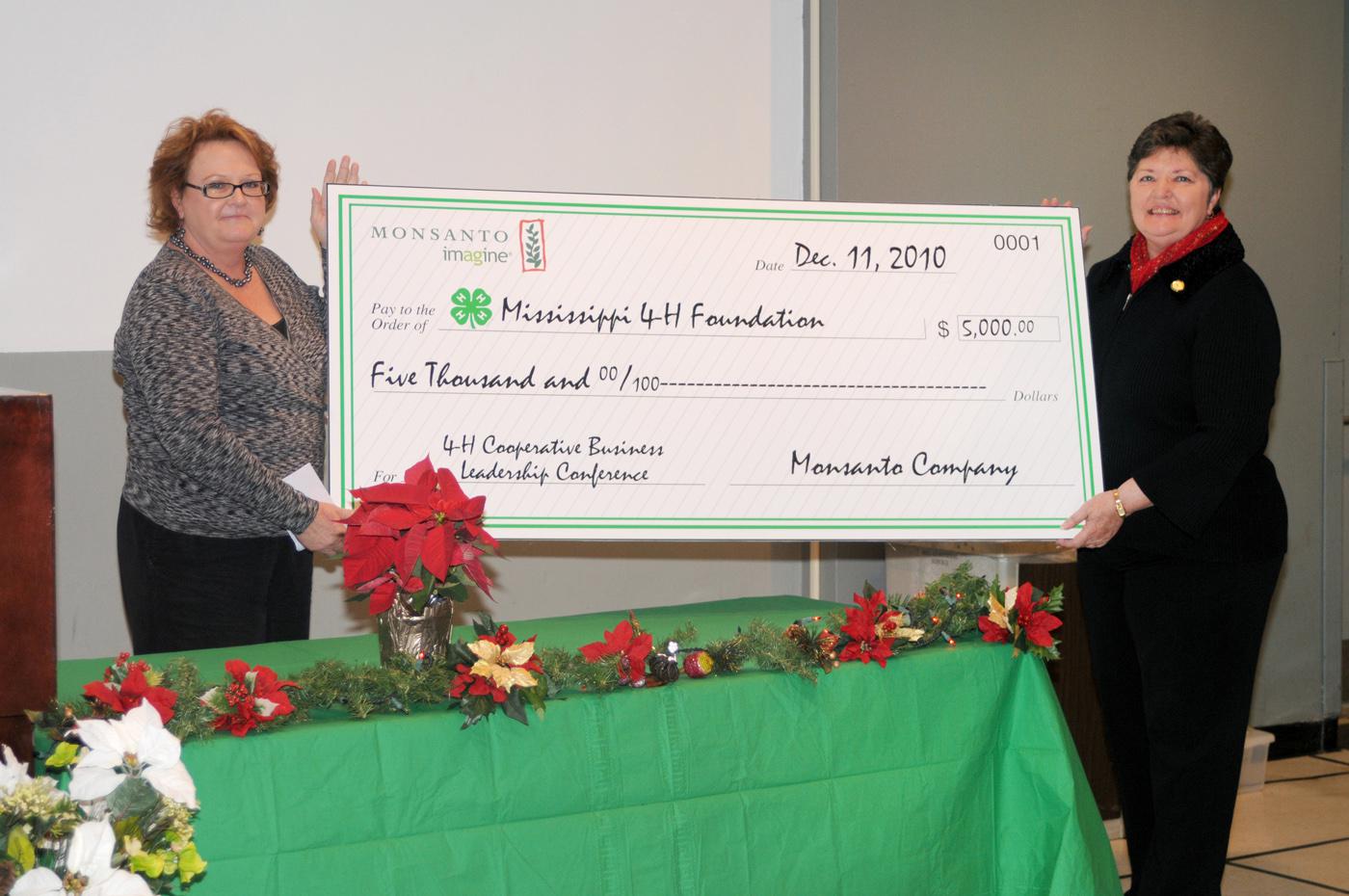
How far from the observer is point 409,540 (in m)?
1.84

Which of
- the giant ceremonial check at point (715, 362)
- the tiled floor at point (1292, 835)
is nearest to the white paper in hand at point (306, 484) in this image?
the giant ceremonial check at point (715, 362)

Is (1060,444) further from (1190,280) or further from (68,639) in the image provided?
(68,639)

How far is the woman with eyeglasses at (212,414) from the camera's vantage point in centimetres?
231

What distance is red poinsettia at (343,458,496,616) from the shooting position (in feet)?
6.06

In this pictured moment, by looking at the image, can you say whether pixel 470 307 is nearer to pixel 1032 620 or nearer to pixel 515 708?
pixel 515 708

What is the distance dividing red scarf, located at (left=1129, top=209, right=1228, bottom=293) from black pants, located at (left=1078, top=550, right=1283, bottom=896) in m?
0.57

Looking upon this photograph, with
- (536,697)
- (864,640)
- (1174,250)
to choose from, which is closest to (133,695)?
(536,697)

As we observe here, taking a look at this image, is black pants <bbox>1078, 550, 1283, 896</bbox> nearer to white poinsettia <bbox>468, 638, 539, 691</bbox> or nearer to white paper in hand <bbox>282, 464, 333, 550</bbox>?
white poinsettia <bbox>468, 638, 539, 691</bbox>

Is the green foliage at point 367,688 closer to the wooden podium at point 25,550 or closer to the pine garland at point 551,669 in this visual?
the pine garland at point 551,669

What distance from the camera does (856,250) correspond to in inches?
99.0

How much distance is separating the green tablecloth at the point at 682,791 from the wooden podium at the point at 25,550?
22 cm

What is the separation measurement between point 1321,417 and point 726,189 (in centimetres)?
235

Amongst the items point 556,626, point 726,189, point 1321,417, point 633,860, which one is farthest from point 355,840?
point 1321,417

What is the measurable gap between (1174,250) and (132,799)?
2.15 m
